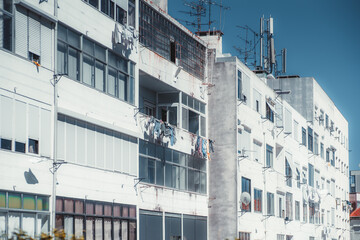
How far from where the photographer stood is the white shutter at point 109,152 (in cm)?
3238

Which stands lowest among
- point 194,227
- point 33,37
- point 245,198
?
point 194,227

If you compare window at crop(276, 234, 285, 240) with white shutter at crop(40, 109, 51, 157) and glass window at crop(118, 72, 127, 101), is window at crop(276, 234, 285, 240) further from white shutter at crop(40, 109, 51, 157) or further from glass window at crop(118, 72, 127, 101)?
white shutter at crop(40, 109, 51, 157)

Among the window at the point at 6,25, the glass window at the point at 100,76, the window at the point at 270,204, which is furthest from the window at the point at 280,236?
the window at the point at 6,25

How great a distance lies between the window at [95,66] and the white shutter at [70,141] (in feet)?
6.18

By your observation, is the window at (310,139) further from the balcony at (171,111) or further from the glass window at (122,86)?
the glass window at (122,86)

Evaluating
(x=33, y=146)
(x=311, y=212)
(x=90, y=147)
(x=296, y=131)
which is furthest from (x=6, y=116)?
(x=311, y=212)

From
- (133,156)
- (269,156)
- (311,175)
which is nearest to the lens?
(133,156)

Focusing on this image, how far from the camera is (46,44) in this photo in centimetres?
2767

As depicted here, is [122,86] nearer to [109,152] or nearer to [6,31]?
[109,152]

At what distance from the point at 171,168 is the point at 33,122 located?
49.7 ft

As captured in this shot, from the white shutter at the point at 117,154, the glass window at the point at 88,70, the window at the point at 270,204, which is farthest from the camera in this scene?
the window at the point at 270,204

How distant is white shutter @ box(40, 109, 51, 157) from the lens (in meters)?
27.1

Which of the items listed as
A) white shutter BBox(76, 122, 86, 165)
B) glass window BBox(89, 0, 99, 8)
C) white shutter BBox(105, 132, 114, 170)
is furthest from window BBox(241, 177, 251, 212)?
glass window BBox(89, 0, 99, 8)

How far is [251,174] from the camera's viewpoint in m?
48.9
